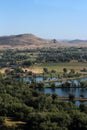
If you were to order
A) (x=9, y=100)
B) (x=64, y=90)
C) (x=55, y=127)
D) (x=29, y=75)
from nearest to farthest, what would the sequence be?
(x=55, y=127), (x=9, y=100), (x=64, y=90), (x=29, y=75)

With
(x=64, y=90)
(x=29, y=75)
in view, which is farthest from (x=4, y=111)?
(x=29, y=75)

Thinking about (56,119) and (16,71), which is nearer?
(56,119)

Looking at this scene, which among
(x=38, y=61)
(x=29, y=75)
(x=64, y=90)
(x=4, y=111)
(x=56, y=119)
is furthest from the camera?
(x=38, y=61)

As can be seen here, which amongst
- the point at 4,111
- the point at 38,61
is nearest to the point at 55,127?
the point at 4,111

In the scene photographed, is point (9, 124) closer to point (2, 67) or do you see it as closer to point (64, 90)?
point (64, 90)

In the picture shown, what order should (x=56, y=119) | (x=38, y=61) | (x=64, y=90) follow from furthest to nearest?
1. (x=38, y=61)
2. (x=64, y=90)
3. (x=56, y=119)

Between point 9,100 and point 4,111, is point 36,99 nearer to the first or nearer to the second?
point 9,100

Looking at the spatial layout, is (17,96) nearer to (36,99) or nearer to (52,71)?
(36,99)

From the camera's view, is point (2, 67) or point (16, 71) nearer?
point (16, 71)

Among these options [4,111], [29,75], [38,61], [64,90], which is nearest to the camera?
[4,111]
